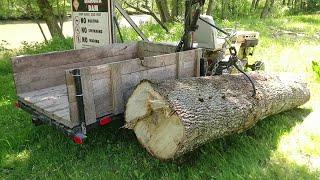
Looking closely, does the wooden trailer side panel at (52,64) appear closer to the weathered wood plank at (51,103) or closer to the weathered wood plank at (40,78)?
the weathered wood plank at (40,78)

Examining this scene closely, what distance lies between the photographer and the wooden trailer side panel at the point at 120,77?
431cm

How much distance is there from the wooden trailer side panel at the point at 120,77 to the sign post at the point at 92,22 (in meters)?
2.90

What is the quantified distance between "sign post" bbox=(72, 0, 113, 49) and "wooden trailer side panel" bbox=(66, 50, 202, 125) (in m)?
2.90

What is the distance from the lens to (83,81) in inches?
163

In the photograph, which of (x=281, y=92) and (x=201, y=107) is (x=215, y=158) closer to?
(x=201, y=107)

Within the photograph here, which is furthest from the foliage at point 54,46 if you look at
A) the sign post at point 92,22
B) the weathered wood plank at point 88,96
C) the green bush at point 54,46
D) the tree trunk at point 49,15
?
the weathered wood plank at point 88,96

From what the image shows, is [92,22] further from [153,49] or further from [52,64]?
[52,64]

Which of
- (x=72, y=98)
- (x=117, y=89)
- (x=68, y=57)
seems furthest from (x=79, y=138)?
(x=68, y=57)

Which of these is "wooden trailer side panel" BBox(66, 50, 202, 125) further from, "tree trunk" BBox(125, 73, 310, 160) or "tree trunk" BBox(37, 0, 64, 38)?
"tree trunk" BBox(37, 0, 64, 38)

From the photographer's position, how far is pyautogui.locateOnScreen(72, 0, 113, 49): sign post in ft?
24.9

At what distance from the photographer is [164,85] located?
4.52 meters

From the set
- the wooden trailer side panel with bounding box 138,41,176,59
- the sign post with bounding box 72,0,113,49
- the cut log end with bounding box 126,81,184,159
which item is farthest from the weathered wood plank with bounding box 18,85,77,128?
the sign post with bounding box 72,0,113,49

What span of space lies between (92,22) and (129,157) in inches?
158

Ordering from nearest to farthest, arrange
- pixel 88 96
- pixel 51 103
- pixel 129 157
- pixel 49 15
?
pixel 88 96, pixel 129 157, pixel 51 103, pixel 49 15
